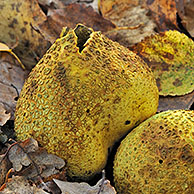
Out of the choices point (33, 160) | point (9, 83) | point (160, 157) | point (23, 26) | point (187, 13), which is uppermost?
point (23, 26)

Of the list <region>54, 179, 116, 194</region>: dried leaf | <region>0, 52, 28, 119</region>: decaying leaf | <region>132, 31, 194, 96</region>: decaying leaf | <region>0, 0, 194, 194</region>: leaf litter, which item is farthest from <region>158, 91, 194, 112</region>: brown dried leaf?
<region>0, 52, 28, 119</region>: decaying leaf

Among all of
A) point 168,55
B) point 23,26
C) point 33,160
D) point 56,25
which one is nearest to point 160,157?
point 33,160

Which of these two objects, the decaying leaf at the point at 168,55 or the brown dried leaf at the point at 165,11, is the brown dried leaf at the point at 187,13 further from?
the decaying leaf at the point at 168,55

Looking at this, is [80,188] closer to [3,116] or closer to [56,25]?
[3,116]

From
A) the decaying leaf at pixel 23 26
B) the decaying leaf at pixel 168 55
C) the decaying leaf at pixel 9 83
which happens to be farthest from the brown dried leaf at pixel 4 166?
the decaying leaf at pixel 168 55

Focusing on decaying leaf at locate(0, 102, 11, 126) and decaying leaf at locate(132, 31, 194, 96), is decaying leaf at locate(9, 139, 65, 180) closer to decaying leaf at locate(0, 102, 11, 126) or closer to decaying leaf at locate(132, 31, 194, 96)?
decaying leaf at locate(0, 102, 11, 126)

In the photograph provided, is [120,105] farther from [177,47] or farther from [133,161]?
[177,47]
